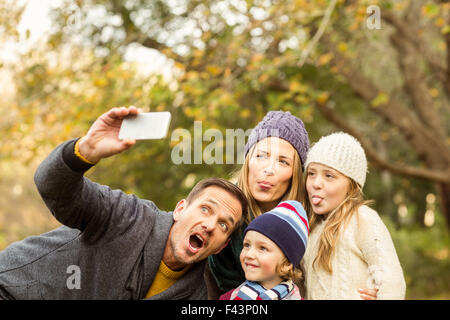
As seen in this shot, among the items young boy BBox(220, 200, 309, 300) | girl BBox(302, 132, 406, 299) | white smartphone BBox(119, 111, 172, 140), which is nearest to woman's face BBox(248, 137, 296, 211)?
girl BBox(302, 132, 406, 299)

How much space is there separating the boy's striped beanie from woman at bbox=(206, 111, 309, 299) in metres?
0.25

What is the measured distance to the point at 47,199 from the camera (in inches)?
81.0

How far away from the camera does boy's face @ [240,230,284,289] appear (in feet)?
7.75

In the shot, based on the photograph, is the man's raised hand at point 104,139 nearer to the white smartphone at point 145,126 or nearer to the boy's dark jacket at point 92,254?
the white smartphone at point 145,126

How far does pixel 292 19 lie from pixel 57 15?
3.10 m

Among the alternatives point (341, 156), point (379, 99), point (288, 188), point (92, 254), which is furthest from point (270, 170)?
point (379, 99)

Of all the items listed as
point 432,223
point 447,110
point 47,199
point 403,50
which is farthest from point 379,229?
point 432,223

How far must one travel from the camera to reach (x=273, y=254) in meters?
2.38

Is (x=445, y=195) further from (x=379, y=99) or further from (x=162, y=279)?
(x=162, y=279)

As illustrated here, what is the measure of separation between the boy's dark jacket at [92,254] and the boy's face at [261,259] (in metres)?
0.38

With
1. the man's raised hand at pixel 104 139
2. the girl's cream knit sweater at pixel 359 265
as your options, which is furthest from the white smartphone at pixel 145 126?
the girl's cream knit sweater at pixel 359 265

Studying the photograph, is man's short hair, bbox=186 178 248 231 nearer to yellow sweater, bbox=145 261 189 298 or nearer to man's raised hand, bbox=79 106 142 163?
yellow sweater, bbox=145 261 189 298

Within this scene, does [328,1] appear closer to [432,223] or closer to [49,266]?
[49,266]

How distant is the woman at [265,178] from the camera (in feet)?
8.80
